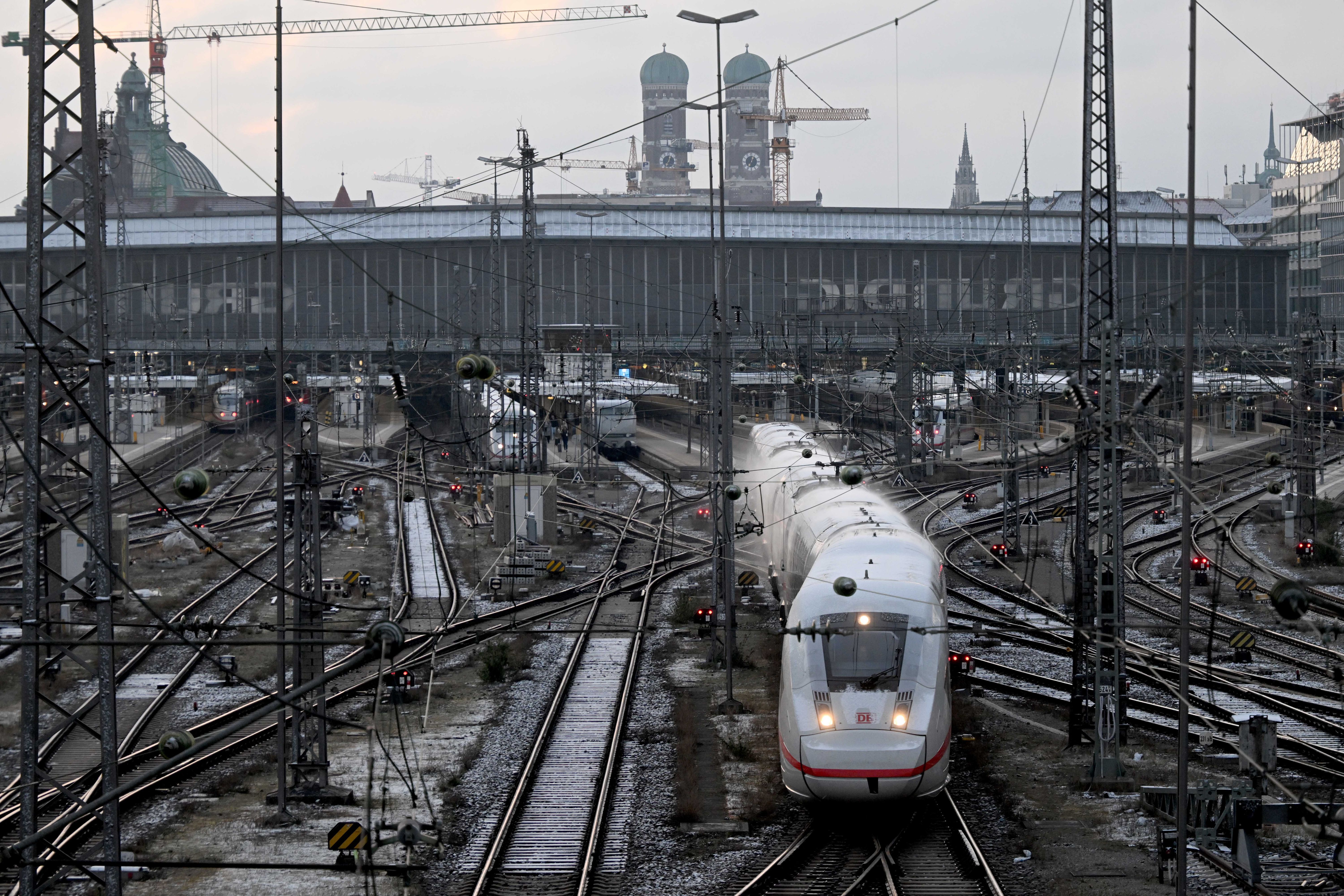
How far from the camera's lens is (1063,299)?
86.8 meters

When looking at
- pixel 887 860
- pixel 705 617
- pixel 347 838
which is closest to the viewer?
pixel 347 838

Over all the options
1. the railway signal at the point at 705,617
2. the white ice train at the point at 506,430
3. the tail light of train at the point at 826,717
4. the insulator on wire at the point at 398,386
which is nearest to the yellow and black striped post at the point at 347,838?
the tail light of train at the point at 826,717

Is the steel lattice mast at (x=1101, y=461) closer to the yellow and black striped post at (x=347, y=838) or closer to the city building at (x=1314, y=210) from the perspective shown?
the yellow and black striped post at (x=347, y=838)

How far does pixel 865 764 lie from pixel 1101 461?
5.41 meters

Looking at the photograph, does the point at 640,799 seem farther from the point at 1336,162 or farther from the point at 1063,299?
the point at 1336,162

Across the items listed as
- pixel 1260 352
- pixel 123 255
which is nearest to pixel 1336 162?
pixel 1260 352

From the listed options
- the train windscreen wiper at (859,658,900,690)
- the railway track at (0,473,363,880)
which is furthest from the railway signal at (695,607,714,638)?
the train windscreen wiper at (859,658,900,690)

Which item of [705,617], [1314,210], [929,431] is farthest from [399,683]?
[1314,210]

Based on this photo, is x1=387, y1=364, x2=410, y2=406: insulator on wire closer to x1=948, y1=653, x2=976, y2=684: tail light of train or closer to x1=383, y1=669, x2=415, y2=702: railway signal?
x1=383, y1=669, x2=415, y2=702: railway signal

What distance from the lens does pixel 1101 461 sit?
19000 mm

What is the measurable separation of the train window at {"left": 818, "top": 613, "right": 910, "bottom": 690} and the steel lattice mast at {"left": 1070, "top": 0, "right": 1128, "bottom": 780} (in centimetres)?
237

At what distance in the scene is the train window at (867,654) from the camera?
17.0m

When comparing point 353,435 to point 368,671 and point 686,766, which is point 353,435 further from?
point 686,766

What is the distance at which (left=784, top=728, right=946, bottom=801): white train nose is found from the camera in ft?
53.9
